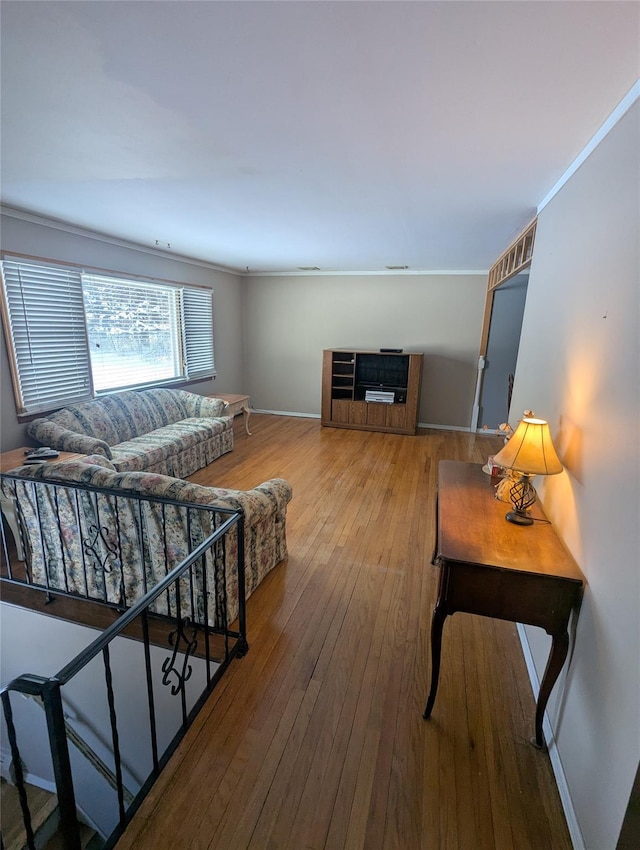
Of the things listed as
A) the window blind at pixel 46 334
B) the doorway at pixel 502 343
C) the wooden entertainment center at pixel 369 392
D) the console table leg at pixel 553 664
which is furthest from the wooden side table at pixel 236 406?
the console table leg at pixel 553 664

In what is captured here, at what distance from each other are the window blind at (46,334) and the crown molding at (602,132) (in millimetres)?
4058

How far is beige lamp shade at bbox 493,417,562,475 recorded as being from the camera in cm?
160

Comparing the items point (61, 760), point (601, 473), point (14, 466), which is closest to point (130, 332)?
point (14, 466)

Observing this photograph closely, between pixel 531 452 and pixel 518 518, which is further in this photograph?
pixel 518 518

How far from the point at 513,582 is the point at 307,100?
2010 mm

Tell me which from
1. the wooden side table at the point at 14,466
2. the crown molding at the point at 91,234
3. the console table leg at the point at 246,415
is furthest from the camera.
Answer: the console table leg at the point at 246,415

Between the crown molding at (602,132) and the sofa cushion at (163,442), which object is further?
the sofa cushion at (163,442)

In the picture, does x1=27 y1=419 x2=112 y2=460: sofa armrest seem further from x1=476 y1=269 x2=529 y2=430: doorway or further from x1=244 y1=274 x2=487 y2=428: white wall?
x1=476 y1=269 x2=529 y2=430: doorway

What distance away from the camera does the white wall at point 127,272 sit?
3264mm

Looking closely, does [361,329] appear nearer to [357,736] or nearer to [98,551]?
[98,551]

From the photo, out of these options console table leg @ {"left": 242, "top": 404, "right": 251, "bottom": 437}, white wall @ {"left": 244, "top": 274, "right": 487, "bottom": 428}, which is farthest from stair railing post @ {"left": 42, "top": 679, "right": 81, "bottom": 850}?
white wall @ {"left": 244, "top": 274, "right": 487, "bottom": 428}

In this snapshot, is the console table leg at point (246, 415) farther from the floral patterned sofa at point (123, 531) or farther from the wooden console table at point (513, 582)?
the wooden console table at point (513, 582)

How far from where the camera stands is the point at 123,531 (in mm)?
2262

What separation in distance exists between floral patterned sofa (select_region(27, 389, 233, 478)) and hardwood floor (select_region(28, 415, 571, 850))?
6.22 feet
